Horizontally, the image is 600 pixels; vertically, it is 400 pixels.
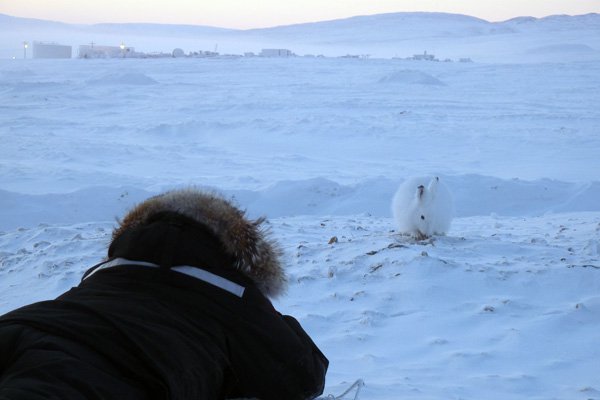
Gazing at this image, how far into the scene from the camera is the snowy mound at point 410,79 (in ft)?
96.1

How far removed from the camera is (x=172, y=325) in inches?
81.4

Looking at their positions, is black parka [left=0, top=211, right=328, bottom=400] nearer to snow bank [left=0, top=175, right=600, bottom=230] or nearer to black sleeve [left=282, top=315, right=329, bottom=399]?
black sleeve [left=282, top=315, right=329, bottom=399]

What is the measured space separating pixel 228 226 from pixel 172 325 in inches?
19.0

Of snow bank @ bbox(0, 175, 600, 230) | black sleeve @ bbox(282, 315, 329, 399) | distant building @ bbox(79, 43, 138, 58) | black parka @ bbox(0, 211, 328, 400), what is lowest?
snow bank @ bbox(0, 175, 600, 230)

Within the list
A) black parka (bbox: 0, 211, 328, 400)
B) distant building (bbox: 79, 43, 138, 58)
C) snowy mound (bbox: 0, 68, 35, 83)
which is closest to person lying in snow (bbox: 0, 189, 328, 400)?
black parka (bbox: 0, 211, 328, 400)

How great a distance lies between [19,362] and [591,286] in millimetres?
4474

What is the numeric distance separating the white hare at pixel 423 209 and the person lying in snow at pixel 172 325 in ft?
15.2

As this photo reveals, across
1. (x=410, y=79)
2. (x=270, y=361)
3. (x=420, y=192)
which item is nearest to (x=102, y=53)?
(x=410, y=79)

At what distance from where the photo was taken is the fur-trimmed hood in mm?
2414

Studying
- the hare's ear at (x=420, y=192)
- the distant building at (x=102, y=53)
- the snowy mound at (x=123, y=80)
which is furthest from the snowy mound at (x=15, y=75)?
the hare's ear at (x=420, y=192)

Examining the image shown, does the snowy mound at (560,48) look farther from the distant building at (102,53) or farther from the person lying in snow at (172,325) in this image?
the person lying in snow at (172,325)

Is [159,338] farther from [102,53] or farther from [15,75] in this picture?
[102,53]

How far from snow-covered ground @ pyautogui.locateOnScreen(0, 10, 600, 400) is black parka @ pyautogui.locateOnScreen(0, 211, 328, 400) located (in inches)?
35.6

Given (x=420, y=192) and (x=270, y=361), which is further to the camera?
(x=420, y=192)
